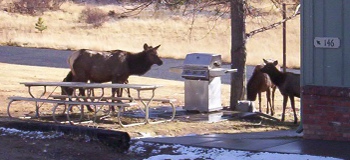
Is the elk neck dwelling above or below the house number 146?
below

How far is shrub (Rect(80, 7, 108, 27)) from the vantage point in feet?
180

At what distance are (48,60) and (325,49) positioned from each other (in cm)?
2519

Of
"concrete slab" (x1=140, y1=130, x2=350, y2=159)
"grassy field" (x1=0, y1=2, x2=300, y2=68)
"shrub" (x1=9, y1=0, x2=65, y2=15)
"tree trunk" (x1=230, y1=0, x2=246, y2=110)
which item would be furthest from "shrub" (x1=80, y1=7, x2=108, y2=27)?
"concrete slab" (x1=140, y1=130, x2=350, y2=159)

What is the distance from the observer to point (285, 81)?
15.8m

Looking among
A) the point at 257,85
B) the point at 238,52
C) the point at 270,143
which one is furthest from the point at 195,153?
the point at 257,85

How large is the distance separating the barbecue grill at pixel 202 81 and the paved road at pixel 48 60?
11.0 m

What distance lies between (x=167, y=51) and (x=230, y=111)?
80.3 feet

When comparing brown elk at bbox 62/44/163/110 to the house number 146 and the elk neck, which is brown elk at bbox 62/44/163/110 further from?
the house number 146

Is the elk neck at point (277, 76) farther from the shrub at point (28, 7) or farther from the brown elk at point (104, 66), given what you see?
the shrub at point (28, 7)

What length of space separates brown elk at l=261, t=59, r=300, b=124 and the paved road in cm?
1085

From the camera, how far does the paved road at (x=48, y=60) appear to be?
29603 millimetres

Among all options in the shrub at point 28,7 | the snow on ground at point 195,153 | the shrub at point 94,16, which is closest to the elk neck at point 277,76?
the snow on ground at point 195,153

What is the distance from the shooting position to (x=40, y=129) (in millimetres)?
11742

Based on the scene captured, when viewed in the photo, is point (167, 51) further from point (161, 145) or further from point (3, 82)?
point (161, 145)
